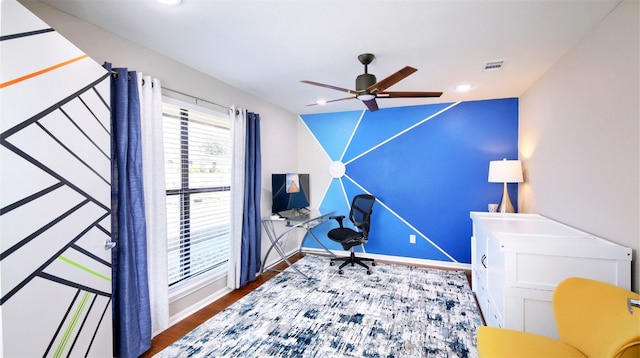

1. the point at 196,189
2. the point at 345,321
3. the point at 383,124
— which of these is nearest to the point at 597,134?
the point at 345,321

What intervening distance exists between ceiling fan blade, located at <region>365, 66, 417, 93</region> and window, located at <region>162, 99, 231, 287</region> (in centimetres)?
175

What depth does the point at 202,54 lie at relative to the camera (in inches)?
91.2

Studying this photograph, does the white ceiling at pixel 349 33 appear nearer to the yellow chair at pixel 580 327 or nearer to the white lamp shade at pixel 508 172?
the white lamp shade at pixel 508 172

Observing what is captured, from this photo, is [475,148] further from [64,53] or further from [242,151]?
[64,53]

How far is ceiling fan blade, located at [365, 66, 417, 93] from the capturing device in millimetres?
1844

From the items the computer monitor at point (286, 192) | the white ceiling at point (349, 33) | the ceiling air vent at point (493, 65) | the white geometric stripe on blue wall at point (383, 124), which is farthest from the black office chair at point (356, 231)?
the ceiling air vent at point (493, 65)

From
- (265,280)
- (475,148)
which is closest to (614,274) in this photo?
(475,148)

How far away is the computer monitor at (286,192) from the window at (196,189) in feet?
2.40

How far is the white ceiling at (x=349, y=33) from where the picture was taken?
64.9 inches

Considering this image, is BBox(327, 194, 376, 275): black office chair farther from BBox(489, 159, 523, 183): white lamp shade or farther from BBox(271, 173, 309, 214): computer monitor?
BBox(489, 159, 523, 183): white lamp shade

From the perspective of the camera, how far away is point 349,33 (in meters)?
1.95

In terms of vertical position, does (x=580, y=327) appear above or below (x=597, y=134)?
below

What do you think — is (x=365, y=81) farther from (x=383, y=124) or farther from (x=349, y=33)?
(x=383, y=124)

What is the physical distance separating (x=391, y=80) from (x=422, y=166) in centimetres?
232
